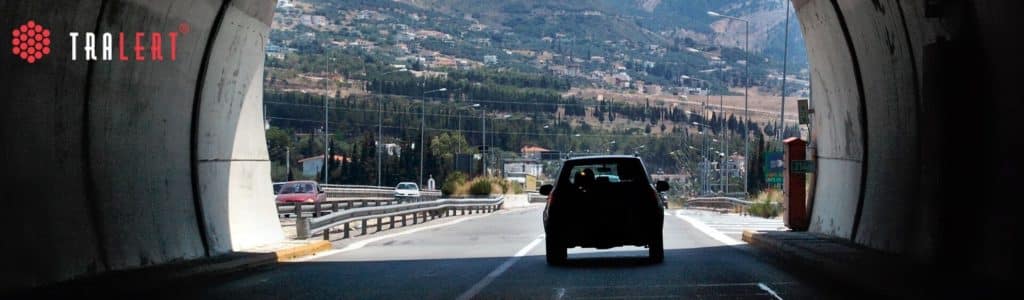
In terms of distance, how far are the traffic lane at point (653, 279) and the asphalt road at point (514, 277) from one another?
0.4 inches

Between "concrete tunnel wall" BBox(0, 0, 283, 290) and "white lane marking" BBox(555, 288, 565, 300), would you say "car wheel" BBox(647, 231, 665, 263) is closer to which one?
"white lane marking" BBox(555, 288, 565, 300)

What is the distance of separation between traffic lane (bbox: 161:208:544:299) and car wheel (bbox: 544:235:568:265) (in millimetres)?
754

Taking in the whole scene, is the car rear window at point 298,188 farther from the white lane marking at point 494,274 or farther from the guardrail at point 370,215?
the white lane marking at point 494,274

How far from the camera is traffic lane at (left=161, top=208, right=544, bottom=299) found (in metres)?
14.9

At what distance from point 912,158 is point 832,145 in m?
5.90

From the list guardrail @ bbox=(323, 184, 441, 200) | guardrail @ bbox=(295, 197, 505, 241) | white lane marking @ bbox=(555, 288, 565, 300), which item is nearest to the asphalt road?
white lane marking @ bbox=(555, 288, 565, 300)

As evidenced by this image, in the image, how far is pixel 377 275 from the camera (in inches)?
698

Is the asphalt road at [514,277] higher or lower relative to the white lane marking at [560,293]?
lower

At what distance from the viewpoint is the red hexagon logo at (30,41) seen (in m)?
13.5

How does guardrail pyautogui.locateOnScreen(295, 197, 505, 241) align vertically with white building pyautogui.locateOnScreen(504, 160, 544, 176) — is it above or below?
above

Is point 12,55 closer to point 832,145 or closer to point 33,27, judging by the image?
point 33,27

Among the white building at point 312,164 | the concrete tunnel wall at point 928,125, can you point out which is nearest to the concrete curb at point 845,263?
the concrete tunnel wall at point 928,125

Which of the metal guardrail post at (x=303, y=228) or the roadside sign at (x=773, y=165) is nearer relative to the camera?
the metal guardrail post at (x=303, y=228)

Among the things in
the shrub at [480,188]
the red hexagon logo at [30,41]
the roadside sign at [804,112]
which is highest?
the red hexagon logo at [30,41]
